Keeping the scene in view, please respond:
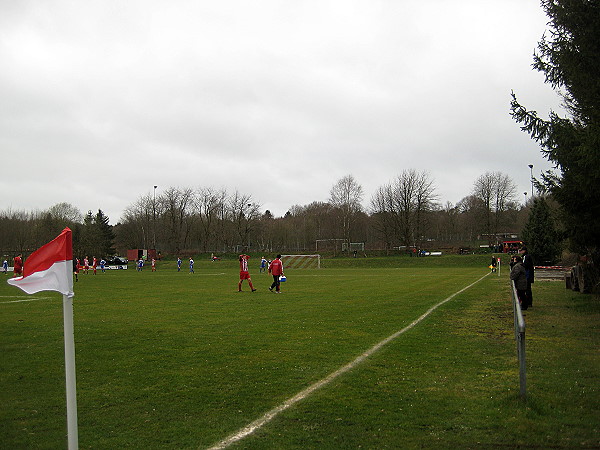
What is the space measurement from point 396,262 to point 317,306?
55188 millimetres

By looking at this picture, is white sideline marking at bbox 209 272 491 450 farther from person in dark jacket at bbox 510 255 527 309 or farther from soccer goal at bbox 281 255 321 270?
soccer goal at bbox 281 255 321 270

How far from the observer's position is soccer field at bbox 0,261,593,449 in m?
5.54

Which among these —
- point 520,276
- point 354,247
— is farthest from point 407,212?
point 520,276

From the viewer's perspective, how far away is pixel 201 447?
5.12 m

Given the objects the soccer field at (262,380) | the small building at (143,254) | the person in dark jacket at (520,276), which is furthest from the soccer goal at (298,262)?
the soccer field at (262,380)

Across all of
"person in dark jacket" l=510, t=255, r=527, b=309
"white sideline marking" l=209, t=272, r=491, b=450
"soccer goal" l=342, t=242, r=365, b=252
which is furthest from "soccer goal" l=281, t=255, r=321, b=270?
"white sideline marking" l=209, t=272, r=491, b=450

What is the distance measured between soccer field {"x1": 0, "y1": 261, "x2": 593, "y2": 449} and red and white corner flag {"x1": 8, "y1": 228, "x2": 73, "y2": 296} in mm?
1745

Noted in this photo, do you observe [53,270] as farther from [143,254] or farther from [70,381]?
[143,254]

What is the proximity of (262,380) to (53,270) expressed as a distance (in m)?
3.94

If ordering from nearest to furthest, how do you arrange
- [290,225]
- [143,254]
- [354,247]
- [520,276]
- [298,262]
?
[520,276]
[298,262]
[143,254]
[354,247]
[290,225]

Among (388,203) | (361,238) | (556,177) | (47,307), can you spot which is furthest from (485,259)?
(47,307)

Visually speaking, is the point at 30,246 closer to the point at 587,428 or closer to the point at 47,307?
the point at 47,307

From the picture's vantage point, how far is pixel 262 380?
775 centimetres

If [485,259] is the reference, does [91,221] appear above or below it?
above
